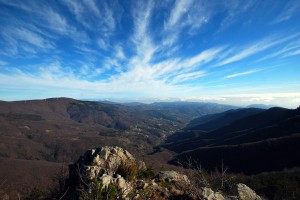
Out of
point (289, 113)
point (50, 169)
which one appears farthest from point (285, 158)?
point (50, 169)

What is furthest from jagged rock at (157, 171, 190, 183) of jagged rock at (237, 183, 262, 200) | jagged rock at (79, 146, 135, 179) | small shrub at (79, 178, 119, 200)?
small shrub at (79, 178, 119, 200)

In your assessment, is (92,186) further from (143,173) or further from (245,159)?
(245,159)

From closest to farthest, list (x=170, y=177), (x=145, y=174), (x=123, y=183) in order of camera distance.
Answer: (x=123, y=183), (x=145, y=174), (x=170, y=177)

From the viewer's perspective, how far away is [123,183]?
16.8 meters

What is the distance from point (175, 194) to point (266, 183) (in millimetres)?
62876

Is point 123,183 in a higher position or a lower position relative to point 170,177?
higher

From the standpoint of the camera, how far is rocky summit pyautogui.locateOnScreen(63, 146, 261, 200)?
601 inches

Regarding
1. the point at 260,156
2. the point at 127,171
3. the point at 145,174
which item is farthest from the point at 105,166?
the point at 260,156

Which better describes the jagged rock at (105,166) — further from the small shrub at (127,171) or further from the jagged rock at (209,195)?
the jagged rock at (209,195)

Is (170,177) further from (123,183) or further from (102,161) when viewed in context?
→ (102,161)

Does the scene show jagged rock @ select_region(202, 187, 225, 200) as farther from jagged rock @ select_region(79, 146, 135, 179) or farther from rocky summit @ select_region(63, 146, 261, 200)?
jagged rock @ select_region(79, 146, 135, 179)

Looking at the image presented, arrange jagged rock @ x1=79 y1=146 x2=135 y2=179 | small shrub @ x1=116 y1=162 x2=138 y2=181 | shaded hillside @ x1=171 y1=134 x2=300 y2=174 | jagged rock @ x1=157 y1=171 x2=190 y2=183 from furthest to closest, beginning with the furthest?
shaded hillside @ x1=171 y1=134 x2=300 y2=174 < jagged rock @ x1=157 y1=171 x2=190 y2=183 < jagged rock @ x1=79 y1=146 x2=135 y2=179 < small shrub @ x1=116 y1=162 x2=138 y2=181

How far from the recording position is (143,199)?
1585 cm

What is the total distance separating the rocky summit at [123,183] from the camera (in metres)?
15.3
